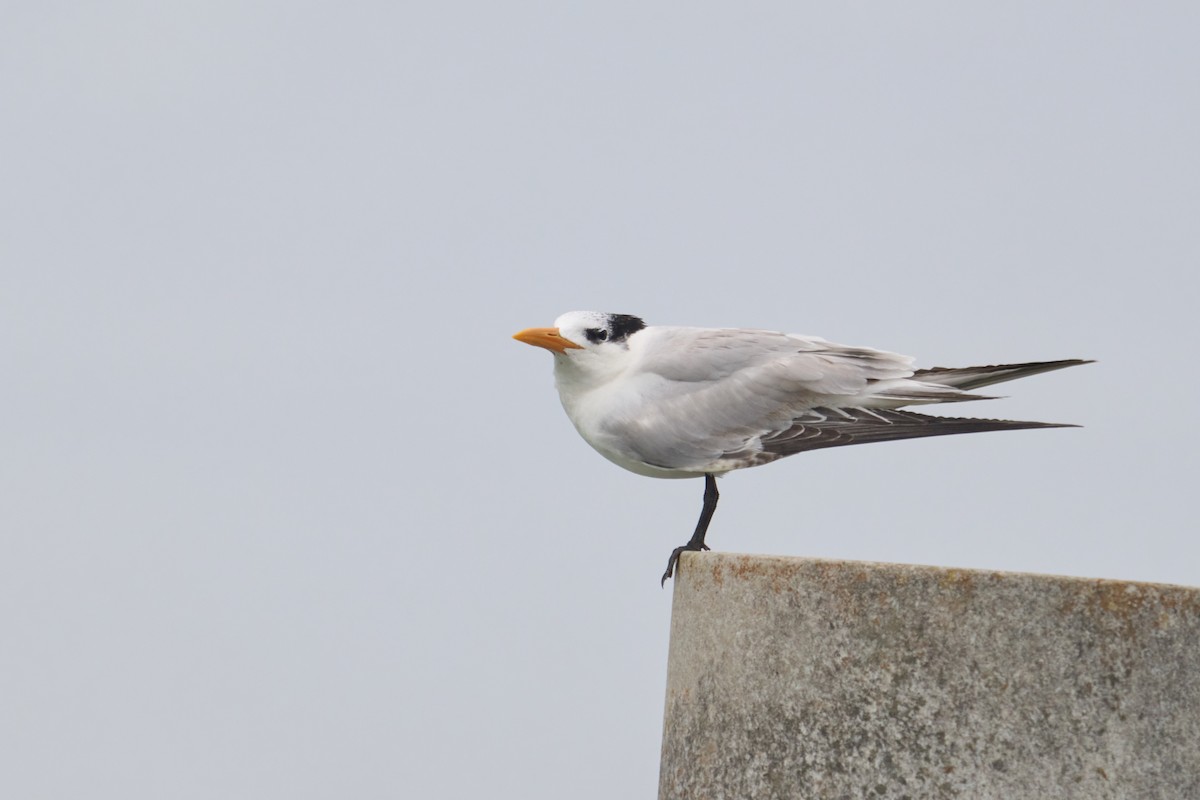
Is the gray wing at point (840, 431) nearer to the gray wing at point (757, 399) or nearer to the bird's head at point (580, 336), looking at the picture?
the gray wing at point (757, 399)

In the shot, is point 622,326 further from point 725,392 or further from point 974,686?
point 974,686

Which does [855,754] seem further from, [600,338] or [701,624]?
[600,338]

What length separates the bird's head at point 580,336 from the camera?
784 cm

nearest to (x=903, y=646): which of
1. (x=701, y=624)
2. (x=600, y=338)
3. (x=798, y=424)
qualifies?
(x=701, y=624)

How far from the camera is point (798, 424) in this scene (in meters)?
7.57

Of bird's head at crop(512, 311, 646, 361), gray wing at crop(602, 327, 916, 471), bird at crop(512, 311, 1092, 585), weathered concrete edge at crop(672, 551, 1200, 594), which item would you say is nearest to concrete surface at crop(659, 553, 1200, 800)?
weathered concrete edge at crop(672, 551, 1200, 594)

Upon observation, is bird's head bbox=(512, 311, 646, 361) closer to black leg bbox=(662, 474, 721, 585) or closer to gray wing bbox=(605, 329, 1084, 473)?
gray wing bbox=(605, 329, 1084, 473)

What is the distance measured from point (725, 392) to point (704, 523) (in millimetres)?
731

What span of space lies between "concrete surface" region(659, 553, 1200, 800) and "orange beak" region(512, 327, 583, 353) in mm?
3009

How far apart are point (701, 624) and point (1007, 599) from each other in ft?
4.35

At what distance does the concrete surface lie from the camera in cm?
459

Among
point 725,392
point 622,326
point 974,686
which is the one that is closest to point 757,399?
point 725,392

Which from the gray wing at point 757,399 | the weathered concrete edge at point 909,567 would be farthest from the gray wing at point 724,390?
the weathered concrete edge at point 909,567

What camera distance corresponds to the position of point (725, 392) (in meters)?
7.65
